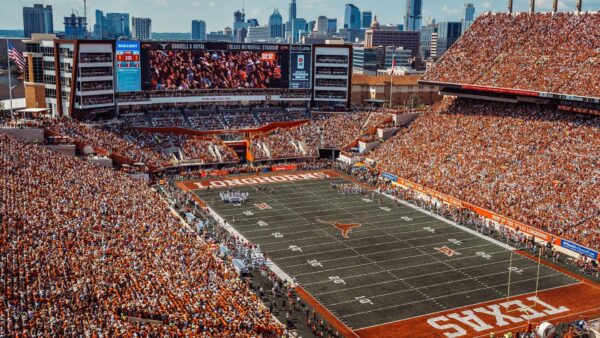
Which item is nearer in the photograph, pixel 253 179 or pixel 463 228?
pixel 463 228

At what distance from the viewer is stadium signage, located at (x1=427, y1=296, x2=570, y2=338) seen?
26641 millimetres

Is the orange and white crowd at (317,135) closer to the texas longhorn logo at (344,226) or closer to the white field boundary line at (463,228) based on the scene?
the white field boundary line at (463,228)

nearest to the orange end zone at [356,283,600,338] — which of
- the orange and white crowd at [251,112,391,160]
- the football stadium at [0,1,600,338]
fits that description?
the football stadium at [0,1,600,338]

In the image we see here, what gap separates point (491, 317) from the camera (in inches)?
1092

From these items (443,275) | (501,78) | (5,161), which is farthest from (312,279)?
(501,78)

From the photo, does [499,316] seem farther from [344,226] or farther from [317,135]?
[317,135]

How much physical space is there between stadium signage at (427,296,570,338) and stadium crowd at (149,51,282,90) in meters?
45.4

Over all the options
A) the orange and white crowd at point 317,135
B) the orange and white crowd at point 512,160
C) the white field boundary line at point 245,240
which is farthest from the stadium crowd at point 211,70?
the white field boundary line at point 245,240

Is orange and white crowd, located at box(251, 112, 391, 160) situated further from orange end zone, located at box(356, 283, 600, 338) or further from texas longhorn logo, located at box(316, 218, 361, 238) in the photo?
orange end zone, located at box(356, 283, 600, 338)

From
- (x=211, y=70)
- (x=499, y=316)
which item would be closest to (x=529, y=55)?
(x=211, y=70)

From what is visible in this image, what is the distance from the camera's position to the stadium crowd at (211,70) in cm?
6406

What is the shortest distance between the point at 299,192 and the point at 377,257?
1633cm

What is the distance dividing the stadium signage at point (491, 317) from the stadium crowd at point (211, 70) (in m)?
45.4

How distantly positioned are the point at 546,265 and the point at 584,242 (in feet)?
9.89
